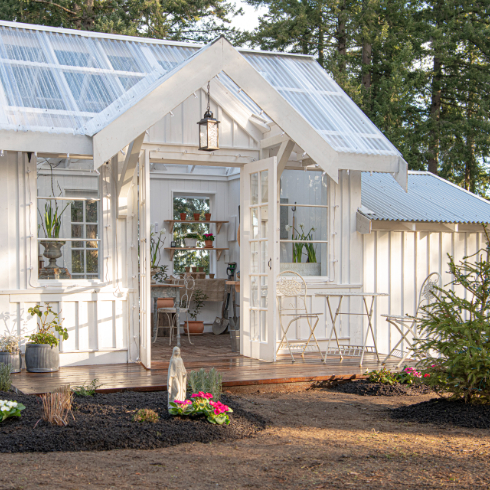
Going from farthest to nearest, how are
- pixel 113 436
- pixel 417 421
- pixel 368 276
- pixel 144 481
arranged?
1. pixel 368 276
2. pixel 417 421
3. pixel 113 436
4. pixel 144 481

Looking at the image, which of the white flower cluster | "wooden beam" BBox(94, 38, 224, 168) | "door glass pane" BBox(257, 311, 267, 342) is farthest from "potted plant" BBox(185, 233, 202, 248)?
the white flower cluster

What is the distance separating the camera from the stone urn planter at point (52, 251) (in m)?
6.93

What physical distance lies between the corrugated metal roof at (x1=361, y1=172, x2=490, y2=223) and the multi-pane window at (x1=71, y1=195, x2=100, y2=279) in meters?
3.32

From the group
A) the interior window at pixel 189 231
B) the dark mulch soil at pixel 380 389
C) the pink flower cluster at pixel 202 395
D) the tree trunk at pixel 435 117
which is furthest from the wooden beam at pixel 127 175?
the tree trunk at pixel 435 117

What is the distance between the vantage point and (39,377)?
20.4ft

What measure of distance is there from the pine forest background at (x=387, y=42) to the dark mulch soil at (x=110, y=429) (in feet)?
33.9

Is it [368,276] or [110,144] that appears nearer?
[110,144]

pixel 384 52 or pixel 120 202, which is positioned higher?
pixel 384 52

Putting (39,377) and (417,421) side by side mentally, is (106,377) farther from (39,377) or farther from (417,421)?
(417,421)

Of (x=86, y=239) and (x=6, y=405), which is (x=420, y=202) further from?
(x=6, y=405)

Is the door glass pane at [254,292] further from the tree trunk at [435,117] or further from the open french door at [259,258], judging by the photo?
the tree trunk at [435,117]

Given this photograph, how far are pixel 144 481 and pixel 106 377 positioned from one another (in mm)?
2864

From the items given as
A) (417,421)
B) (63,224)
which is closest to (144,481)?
(417,421)

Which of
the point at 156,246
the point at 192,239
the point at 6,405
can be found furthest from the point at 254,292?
the point at 192,239
